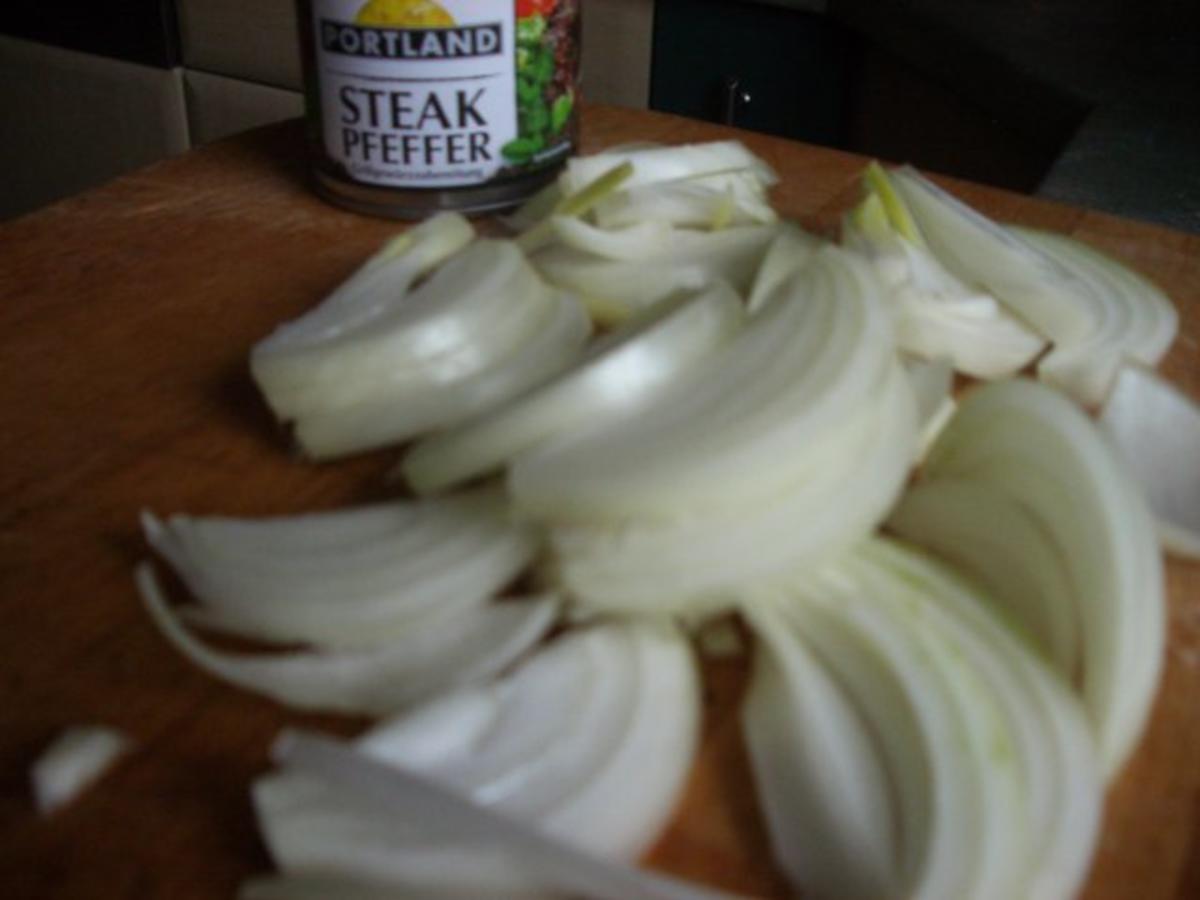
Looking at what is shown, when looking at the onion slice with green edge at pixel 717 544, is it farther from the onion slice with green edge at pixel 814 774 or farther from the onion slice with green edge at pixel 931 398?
the onion slice with green edge at pixel 931 398

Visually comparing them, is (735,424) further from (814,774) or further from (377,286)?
(377,286)

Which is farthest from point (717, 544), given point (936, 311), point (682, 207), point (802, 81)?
point (802, 81)

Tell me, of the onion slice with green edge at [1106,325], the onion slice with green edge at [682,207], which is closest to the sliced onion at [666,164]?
the onion slice with green edge at [682,207]

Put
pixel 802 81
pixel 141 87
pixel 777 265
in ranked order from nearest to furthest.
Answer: pixel 777 265 → pixel 802 81 → pixel 141 87

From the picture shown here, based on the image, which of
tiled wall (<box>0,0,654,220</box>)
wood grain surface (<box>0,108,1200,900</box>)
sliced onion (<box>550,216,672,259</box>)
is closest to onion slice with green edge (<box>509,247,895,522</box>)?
wood grain surface (<box>0,108,1200,900</box>)

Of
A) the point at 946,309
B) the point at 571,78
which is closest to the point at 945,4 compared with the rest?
Result: the point at 571,78

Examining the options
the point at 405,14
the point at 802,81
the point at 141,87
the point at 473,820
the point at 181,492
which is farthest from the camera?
the point at 141,87

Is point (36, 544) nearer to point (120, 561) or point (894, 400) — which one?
point (120, 561)
